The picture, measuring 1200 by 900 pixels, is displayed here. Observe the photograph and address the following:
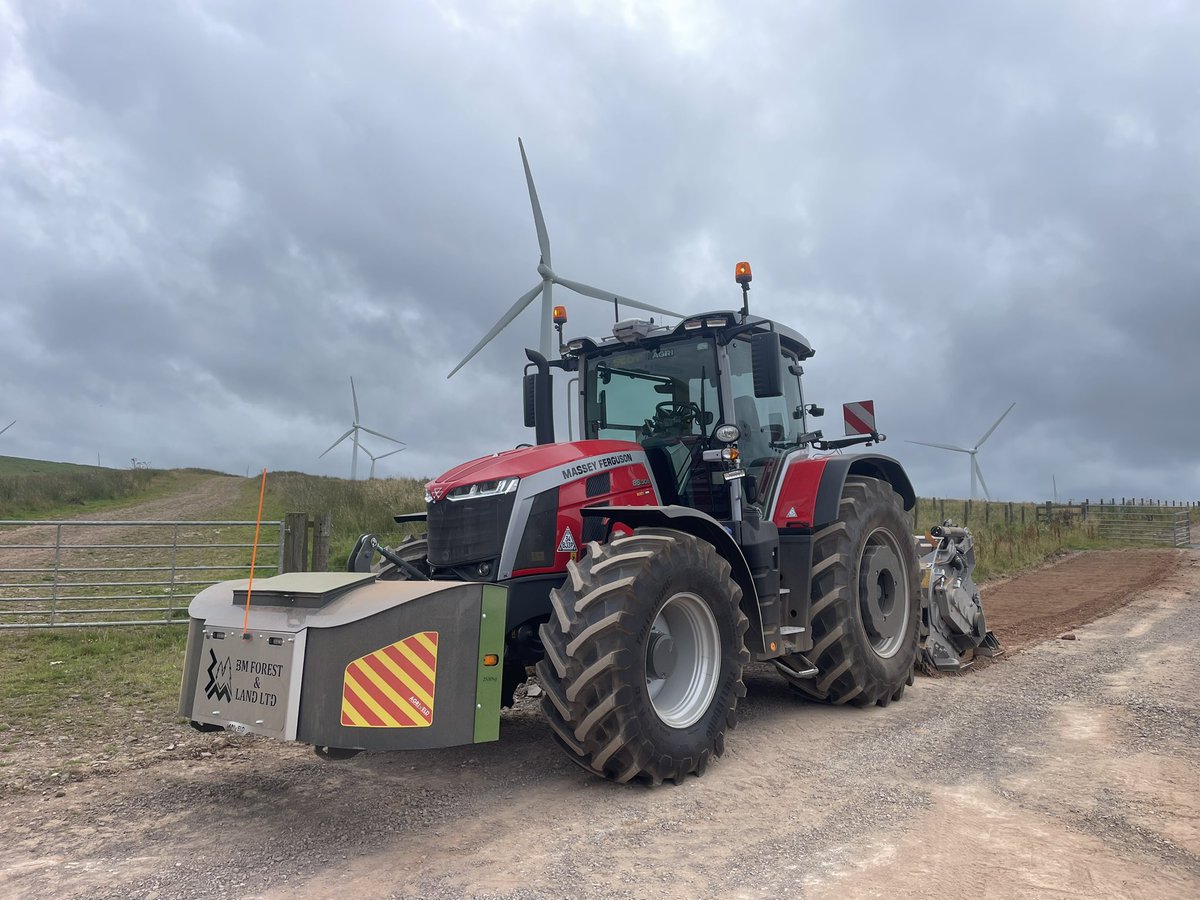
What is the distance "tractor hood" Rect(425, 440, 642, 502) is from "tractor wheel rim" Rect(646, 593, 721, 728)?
1.09 meters

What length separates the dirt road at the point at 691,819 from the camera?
3500mm

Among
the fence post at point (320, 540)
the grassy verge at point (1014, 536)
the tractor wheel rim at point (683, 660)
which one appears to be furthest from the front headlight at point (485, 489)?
the grassy verge at point (1014, 536)

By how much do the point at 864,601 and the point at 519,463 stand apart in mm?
3090

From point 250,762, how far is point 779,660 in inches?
140

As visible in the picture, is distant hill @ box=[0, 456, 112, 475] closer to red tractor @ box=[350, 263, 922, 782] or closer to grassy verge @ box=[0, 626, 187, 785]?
grassy verge @ box=[0, 626, 187, 785]

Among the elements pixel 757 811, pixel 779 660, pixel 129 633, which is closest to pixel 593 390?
pixel 779 660

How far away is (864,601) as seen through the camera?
6.59 metres

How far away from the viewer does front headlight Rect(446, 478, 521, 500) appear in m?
4.96

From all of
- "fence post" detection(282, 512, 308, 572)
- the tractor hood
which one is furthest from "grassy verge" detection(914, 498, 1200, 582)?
the tractor hood

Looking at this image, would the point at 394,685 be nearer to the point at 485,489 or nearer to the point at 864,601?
the point at 485,489

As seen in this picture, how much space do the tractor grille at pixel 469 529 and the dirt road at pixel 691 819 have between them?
1277 millimetres

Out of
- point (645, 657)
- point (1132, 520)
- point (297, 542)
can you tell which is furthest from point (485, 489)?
point (1132, 520)

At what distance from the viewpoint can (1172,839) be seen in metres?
3.85

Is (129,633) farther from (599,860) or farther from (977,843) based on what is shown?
(977,843)
